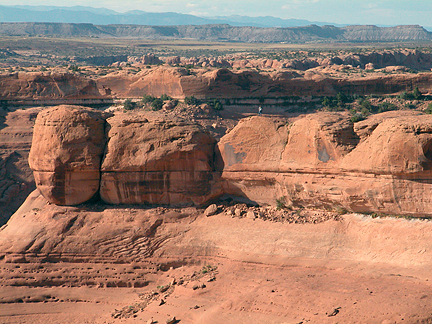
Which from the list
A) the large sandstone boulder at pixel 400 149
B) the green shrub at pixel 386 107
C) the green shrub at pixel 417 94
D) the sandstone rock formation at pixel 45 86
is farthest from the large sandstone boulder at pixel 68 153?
the green shrub at pixel 417 94

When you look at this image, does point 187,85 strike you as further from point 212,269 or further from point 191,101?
point 212,269

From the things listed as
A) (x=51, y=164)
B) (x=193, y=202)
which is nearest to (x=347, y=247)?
(x=193, y=202)

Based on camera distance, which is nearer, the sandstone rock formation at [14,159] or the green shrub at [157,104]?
the sandstone rock formation at [14,159]

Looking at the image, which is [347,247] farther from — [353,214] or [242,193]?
[242,193]

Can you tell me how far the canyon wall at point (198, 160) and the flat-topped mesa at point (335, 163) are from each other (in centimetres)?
4

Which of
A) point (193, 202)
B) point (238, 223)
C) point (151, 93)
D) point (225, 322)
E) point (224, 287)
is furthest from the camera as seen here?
point (151, 93)

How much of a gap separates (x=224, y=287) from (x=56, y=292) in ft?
19.4

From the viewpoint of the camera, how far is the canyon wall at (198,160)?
16453mm

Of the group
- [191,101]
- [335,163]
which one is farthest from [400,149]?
[191,101]

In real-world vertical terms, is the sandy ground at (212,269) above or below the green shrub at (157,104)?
below

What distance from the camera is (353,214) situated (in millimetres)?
16359

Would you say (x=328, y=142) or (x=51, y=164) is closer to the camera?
(x=328, y=142)

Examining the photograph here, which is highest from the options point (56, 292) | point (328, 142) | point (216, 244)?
point (328, 142)

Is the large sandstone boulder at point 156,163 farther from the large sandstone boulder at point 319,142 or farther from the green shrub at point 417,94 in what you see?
the green shrub at point 417,94
